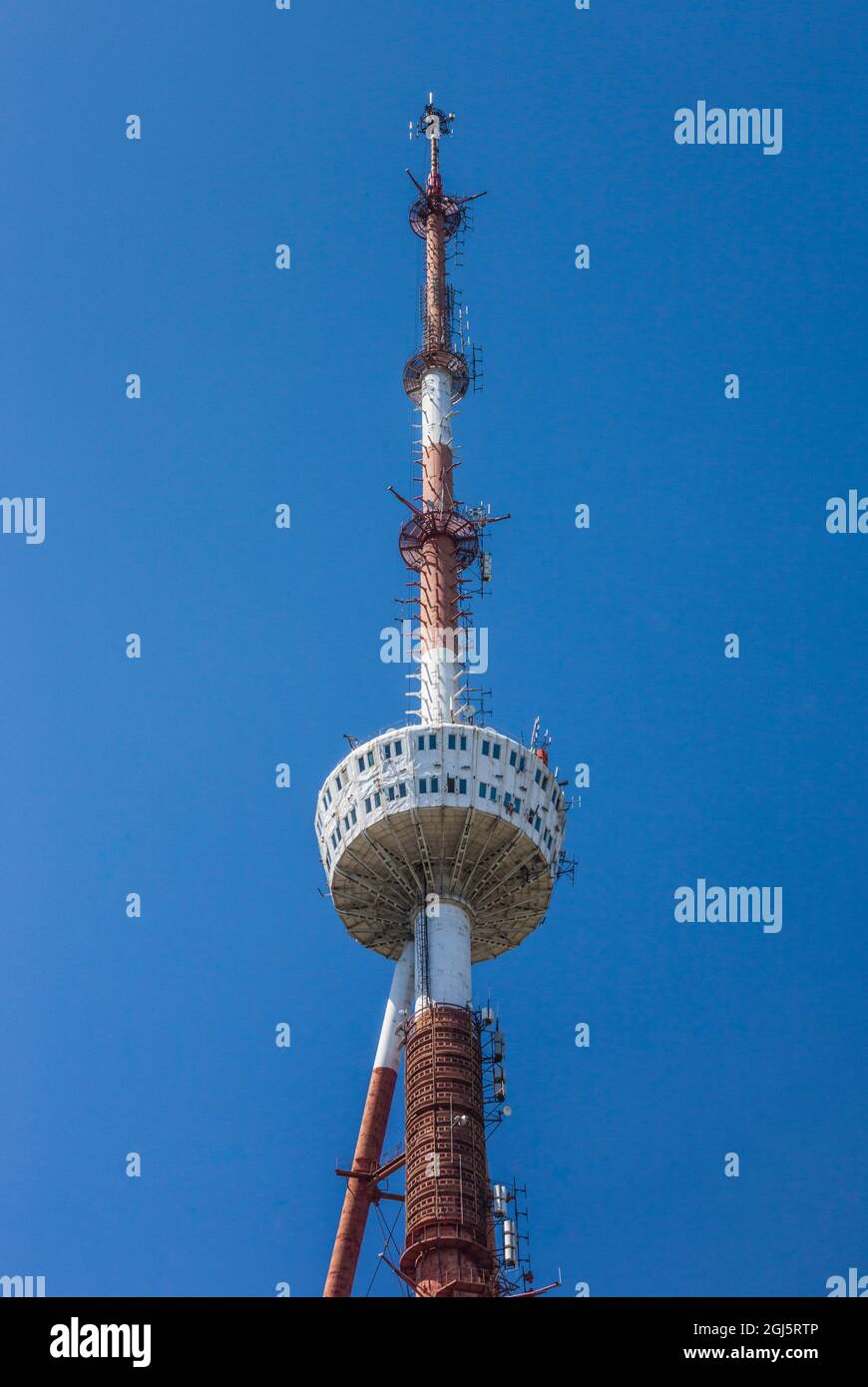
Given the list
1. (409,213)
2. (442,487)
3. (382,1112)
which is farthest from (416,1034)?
(409,213)

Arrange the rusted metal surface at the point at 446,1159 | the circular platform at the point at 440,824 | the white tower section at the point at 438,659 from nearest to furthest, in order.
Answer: the rusted metal surface at the point at 446,1159
the circular platform at the point at 440,824
the white tower section at the point at 438,659

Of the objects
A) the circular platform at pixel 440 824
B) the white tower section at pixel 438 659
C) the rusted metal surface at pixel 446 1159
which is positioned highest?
the white tower section at pixel 438 659

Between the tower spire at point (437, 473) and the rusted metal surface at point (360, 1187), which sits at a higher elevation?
the tower spire at point (437, 473)

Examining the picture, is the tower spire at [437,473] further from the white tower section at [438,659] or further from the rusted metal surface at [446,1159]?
the rusted metal surface at [446,1159]

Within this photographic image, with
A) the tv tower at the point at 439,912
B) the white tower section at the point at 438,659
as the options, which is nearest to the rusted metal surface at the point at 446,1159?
the tv tower at the point at 439,912

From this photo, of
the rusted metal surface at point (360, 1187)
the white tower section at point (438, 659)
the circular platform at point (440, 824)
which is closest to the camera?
the rusted metal surface at point (360, 1187)

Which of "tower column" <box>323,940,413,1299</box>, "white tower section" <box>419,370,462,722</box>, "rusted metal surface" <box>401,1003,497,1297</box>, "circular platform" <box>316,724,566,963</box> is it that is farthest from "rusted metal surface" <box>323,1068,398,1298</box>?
"white tower section" <box>419,370,462,722</box>

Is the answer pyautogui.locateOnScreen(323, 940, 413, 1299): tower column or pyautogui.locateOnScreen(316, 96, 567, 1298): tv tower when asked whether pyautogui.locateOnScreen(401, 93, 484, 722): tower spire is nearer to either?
pyautogui.locateOnScreen(316, 96, 567, 1298): tv tower
